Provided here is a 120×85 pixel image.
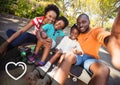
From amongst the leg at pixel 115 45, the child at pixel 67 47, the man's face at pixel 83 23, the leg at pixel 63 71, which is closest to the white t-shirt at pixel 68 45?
the child at pixel 67 47

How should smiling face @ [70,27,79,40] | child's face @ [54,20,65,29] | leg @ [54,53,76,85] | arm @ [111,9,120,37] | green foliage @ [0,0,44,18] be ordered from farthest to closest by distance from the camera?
green foliage @ [0,0,44,18]
child's face @ [54,20,65,29]
smiling face @ [70,27,79,40]
leg @ [54,53,76,85]
arm @ [111,9,120,37]

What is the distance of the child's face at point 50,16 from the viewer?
2613mm

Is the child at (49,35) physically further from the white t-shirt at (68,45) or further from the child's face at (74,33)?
the child's face at (74,33)

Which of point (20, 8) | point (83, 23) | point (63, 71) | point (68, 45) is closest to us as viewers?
point (63, 71)

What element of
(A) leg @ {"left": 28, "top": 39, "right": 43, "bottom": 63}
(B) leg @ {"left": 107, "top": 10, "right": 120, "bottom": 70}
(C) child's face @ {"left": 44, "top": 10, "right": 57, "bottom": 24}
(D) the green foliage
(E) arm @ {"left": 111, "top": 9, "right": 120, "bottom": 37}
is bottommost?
(D) the green foliage

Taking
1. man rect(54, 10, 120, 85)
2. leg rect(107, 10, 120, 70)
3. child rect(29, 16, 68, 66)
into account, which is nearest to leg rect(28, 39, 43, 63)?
child rect(29, 16, 68, 66)

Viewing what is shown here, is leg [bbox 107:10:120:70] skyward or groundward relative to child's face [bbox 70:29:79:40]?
skyward

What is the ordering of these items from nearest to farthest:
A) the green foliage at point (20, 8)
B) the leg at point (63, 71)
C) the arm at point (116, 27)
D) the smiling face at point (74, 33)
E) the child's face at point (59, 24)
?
the arm at point (116, 27) → the leg at point (63, 71) → the smiling face at point (74, 33) → the child's face at point (59, 24) → the green foliage at point (20, 8)

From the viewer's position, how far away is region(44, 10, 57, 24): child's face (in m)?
2.61

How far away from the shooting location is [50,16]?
2.61m

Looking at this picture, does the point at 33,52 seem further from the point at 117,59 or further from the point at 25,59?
the point at 117,59

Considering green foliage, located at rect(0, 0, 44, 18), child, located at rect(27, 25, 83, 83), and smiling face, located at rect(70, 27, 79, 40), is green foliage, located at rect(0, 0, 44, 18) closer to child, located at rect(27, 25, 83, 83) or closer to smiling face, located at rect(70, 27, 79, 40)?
child, located at rect(27, 25, 83, 83)

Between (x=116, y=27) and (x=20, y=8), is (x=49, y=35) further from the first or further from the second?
(x=20, y=8)

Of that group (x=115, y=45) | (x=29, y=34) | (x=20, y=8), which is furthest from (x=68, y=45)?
(x=20, y=8)
